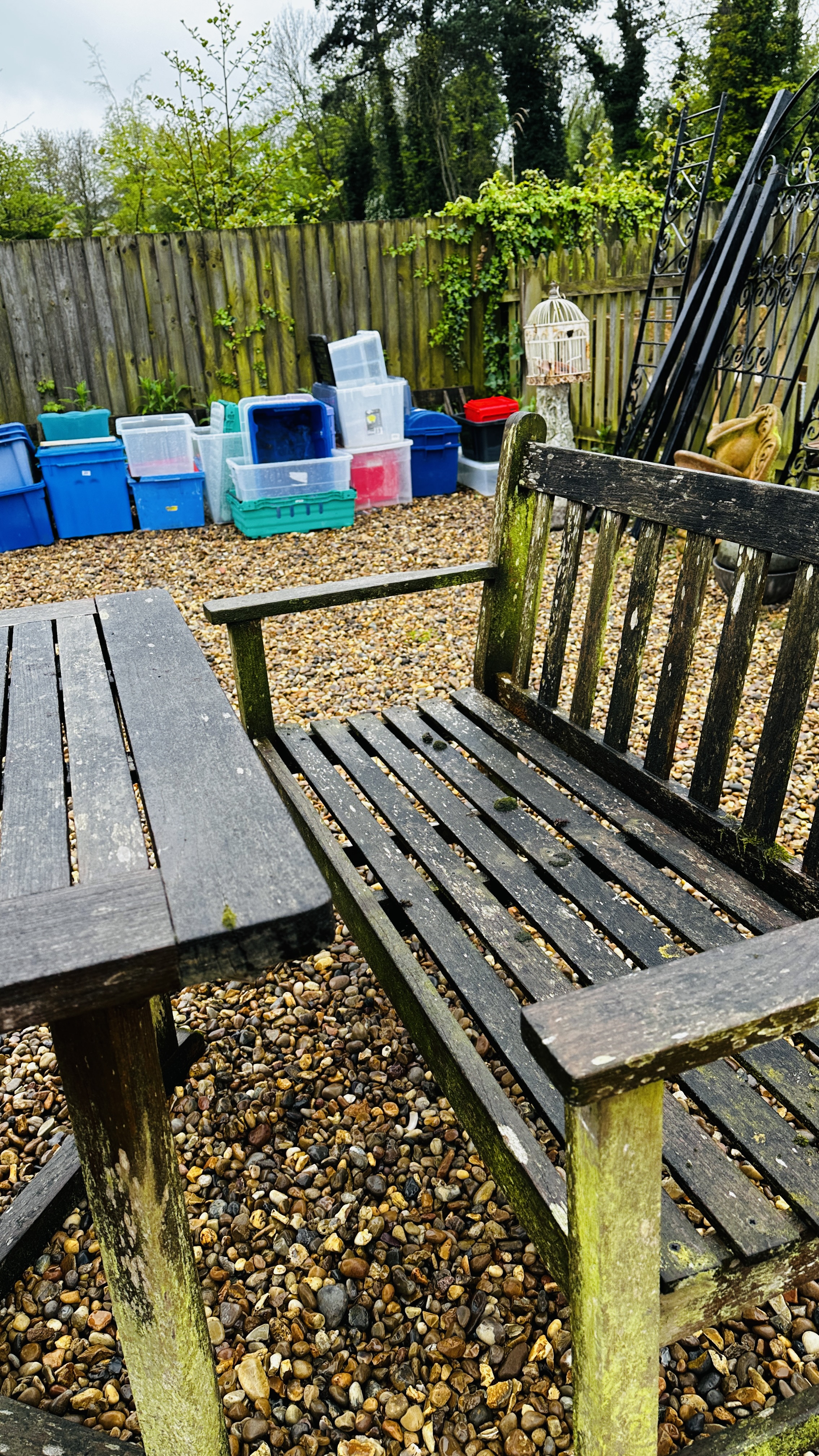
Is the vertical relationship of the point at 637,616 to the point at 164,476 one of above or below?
above

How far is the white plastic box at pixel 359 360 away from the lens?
7191 mm

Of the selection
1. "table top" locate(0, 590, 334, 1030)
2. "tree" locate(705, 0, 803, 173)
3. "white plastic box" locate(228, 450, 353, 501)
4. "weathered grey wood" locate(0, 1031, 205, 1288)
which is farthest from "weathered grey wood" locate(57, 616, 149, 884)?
"tree" locate(705, 0, 803, 173)

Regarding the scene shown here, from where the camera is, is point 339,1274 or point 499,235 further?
point 499,235

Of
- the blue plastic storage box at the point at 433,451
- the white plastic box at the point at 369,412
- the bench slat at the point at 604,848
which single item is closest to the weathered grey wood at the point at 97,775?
the bench slat at the point at 604,848

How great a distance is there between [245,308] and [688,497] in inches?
283

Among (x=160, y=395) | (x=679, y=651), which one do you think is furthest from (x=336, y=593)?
(x=160, y=395)

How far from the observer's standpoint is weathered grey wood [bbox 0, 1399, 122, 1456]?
1.28 meters

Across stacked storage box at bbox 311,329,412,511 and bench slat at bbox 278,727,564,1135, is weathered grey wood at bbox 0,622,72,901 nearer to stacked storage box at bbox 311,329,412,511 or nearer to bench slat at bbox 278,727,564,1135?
bench slat at bbox 278,727,564,1135

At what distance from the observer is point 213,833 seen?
42.5 inches

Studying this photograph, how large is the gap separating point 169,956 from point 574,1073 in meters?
0.39

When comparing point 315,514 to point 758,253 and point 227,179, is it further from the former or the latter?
point 227,179

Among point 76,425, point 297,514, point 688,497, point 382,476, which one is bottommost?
point 297,514

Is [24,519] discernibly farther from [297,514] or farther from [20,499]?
[297,514]

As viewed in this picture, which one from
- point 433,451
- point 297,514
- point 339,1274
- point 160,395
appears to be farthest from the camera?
point 160,395
